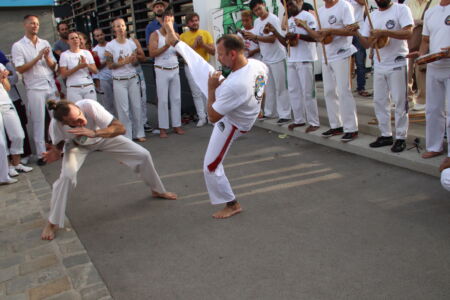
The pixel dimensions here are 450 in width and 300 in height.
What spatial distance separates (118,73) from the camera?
299 inches

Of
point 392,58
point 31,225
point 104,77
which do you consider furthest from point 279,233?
point 104,77

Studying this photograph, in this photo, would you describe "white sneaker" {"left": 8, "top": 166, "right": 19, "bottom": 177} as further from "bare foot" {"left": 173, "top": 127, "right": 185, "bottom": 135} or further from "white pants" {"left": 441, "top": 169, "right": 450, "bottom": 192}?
"white pants" {"left": 441, "top": 169, "right": 450, "bottom": 192}

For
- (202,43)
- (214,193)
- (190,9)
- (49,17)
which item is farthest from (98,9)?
(214,193)

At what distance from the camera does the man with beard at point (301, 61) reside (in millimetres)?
6438

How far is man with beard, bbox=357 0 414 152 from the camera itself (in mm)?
5090

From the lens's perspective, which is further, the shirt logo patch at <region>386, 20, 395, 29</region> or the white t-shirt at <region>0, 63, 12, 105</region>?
the white t-shirt at <region>0, 63, 12, 105</region>

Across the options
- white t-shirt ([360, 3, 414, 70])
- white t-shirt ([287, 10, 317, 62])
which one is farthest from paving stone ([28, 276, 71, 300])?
→ white t-shirt ([287, 10, 317, 62])

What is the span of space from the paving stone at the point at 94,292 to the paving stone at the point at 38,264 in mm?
661

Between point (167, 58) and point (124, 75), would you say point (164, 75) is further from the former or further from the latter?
point (124, 75)

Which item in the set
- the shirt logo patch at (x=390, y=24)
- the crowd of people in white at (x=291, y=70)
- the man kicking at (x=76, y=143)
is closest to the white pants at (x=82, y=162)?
the man kicking at (x=76, y=143)

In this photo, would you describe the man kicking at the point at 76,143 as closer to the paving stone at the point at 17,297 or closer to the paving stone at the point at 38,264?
the paving stone at the point at 38,264

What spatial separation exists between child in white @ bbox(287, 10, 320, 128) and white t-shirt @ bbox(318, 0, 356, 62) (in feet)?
1.39

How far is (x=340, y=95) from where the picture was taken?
19.5 feet

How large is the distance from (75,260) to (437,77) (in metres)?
4.20
